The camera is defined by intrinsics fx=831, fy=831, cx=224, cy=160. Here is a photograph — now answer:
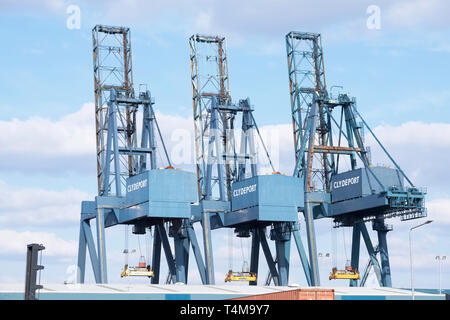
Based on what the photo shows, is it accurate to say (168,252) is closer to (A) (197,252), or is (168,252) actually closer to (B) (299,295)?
(A) (197,252)

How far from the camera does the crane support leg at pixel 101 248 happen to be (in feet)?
373

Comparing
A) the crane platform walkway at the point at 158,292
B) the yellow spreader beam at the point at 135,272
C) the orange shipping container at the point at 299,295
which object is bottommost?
the orange shipping container at the point at 299,295

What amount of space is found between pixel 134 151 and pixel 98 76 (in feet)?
48.8

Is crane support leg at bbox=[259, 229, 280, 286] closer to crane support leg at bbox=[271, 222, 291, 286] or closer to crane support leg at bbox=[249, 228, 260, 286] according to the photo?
crane support leg at bbox=[249, 228, 260, 286]

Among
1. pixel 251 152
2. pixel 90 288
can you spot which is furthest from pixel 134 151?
pixel 90 288

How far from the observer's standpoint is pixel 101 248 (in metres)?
114

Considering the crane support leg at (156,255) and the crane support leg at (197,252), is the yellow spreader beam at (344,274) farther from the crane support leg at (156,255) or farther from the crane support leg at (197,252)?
the crane support leg at (156,255)

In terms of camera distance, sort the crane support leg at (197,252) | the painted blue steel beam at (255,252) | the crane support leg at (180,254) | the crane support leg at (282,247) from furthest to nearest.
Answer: the painted blue steel beam at (255,252), the crane support leg at (180,254), the crane support leg at (197,252), the crane support leg at (282,247)

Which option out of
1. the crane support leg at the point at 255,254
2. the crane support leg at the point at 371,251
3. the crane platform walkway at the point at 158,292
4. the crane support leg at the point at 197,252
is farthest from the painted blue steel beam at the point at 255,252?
the crane platform walkway at the point at 158,292

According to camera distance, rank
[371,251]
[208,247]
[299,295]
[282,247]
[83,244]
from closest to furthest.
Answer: [299,295], [208,247], [83,244], [282,247], [371,251]

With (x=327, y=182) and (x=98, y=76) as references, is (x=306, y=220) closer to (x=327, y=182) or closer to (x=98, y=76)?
(x=327, y=182)

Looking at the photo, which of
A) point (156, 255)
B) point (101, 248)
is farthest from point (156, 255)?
point (101, 248)
